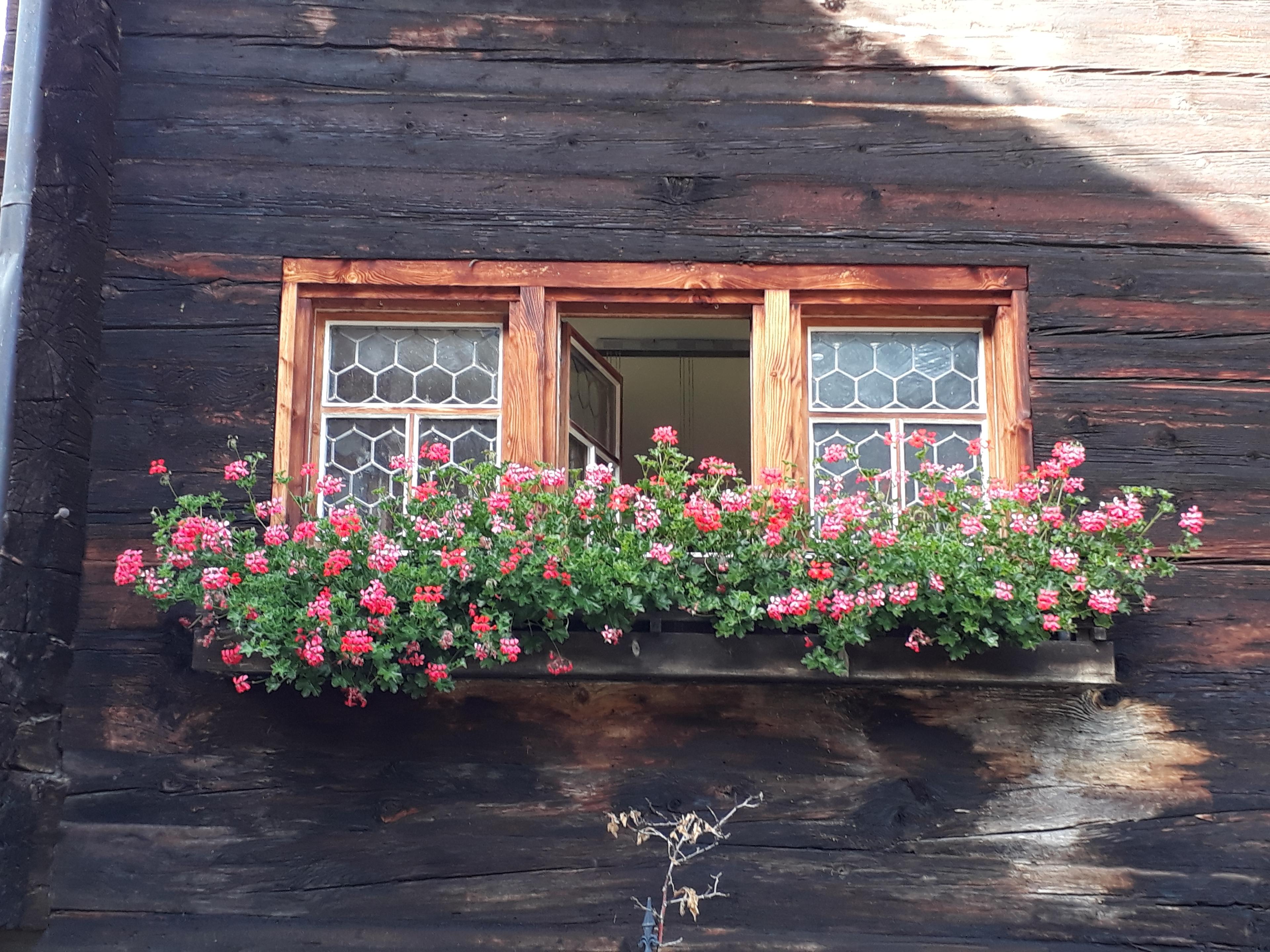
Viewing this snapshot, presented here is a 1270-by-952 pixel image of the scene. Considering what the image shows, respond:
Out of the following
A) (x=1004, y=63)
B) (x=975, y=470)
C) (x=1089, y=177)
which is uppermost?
(x=1004, y=63)

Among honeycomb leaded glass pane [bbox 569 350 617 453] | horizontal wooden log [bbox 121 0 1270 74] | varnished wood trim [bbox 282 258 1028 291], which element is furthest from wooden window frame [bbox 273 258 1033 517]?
horizontal wooden log [bbox 121 0 1270 74]

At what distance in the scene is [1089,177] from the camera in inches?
145

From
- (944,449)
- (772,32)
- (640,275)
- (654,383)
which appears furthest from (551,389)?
(654,383)

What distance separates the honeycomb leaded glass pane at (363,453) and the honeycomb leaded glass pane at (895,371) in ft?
4.19

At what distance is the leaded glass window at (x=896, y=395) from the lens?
366 centimetres

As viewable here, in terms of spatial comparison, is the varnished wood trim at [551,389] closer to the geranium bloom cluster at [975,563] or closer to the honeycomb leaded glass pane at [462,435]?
the honeycomb leaded glass pane at [462,435]

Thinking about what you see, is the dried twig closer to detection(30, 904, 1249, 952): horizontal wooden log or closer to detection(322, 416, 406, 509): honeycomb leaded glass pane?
Answer: detection(30, 904, 1249, 952): horizontal wooden log

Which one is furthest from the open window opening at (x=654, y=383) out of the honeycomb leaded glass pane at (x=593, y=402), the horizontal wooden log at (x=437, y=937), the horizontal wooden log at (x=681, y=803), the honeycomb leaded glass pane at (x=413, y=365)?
the horizontal wooden log at (x=437, y=937)

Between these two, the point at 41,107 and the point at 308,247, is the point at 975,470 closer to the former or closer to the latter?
the point at 308,247

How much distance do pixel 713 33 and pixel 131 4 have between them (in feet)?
5.98

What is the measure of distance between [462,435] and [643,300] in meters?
0.68

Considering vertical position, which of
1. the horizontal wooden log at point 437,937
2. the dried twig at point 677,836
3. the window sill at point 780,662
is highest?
the window sill at point 780,662

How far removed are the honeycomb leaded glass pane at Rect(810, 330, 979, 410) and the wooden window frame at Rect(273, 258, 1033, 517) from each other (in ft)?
0.27

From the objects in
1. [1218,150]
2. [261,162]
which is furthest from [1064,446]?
[261,162]
